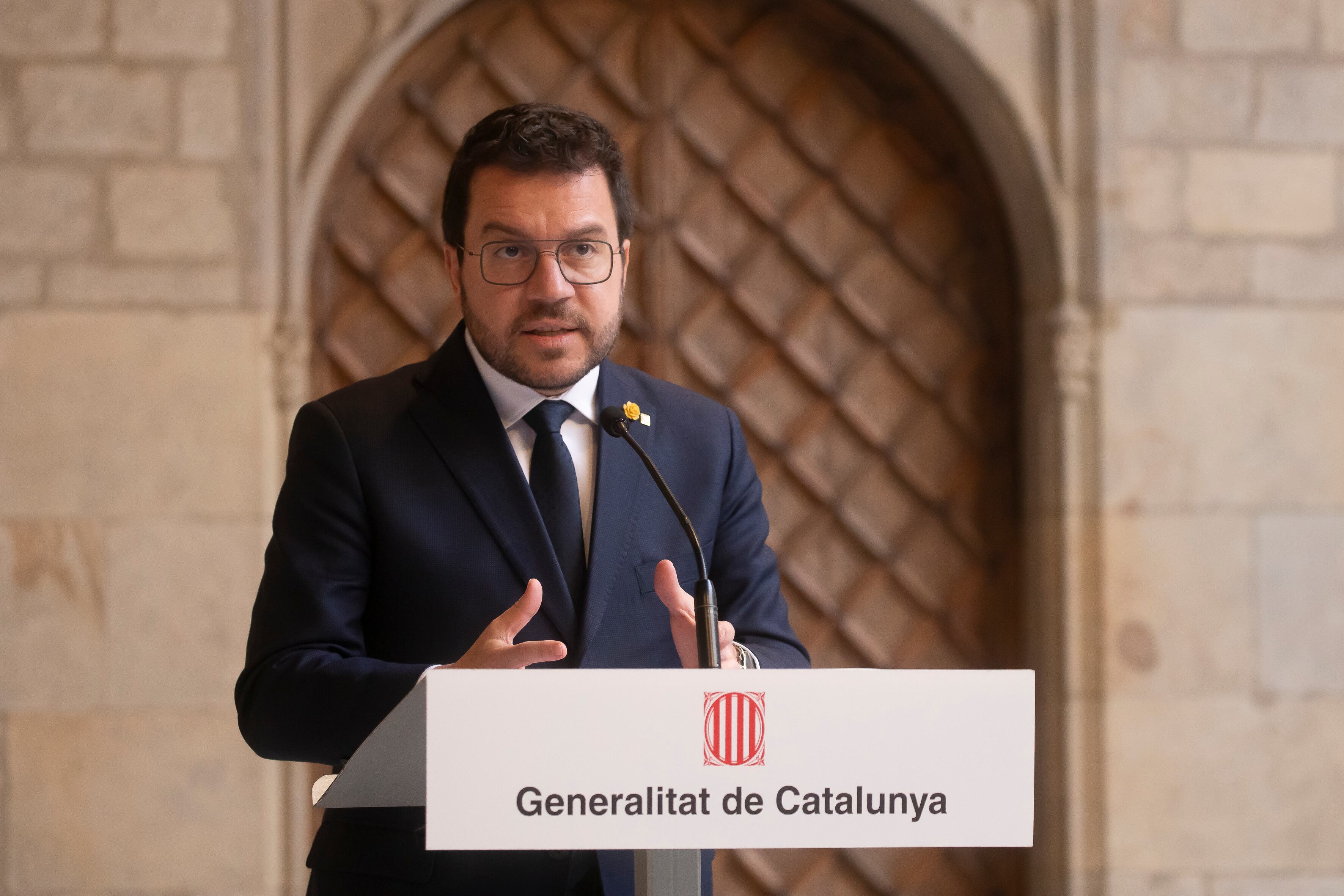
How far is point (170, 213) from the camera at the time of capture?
2941 millimetres

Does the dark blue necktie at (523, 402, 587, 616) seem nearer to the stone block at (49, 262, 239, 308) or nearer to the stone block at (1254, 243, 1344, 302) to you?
the stone block at (49, 262, 239, 308)

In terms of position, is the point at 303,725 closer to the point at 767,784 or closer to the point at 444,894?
the point at 444,894

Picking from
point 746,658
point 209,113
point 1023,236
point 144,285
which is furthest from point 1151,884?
point 209,113

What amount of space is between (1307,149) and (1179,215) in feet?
1.24

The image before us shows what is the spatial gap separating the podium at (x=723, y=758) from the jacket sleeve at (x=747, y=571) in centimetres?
50

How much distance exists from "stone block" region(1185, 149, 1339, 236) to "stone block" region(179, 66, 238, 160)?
234cm

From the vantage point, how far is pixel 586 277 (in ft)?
4.68

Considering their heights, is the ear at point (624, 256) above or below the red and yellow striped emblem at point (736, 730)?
above

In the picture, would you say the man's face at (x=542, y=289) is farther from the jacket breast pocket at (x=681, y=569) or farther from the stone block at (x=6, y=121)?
the stone block at (x=6, y=121)

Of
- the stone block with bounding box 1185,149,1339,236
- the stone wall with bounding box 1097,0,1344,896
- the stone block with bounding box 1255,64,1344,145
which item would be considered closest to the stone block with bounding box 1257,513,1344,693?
the stone wall with bounding box 1097,0,1344,896

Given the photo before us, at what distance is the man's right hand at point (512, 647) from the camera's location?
3.43ft

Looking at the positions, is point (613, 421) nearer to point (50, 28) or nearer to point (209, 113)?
point (209, 113)

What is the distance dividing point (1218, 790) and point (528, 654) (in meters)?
2.57

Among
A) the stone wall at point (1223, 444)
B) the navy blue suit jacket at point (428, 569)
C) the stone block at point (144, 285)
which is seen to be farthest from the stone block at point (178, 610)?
the stone wall at point (1223, 444)
